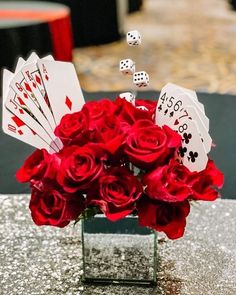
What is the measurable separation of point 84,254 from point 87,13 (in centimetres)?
471

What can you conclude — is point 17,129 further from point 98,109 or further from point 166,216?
point 166,216

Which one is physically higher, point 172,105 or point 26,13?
point 172,105

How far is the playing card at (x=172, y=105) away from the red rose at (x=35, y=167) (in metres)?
0.20

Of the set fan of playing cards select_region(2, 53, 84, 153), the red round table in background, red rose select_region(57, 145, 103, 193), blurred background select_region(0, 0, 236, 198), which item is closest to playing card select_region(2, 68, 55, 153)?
Answer: fan of playing cards select_region(2, 53, 84, 153)

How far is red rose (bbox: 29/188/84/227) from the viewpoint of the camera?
3.10 feet

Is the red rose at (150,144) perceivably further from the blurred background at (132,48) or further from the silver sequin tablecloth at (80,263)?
the blurred background at (132,48)

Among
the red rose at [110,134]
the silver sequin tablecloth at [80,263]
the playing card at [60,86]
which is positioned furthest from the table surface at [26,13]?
the red rose at [110,134]

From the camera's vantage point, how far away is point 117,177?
3.11ft

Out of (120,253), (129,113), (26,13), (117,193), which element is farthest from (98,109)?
(26,13)

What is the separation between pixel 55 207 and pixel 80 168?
0.07 m

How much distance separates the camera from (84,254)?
1.12 metres

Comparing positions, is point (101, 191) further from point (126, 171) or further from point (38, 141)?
point (38, 141)

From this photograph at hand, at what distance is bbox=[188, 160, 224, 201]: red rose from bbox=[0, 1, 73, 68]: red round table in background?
109 inches

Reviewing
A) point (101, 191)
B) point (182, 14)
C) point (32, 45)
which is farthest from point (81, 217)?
point (182, 14)
